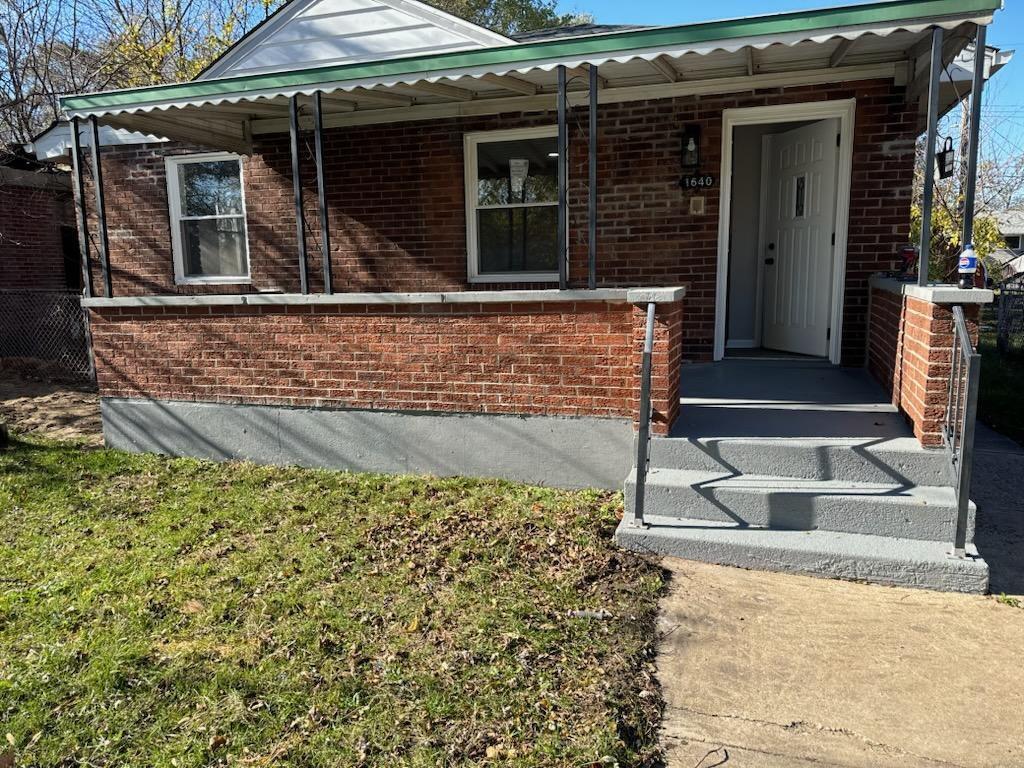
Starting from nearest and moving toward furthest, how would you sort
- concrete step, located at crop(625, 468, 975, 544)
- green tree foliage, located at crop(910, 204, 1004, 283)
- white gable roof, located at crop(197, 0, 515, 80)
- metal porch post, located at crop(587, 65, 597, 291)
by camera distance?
concrete step, located at crop(625, 468, 975, 544), metal porch post, located at crop(587, 65, 597, 291), white gable roof, located at crop(197, 0, 515, 80), green tree foliage, located at crop(910, 204, 1004, 283)

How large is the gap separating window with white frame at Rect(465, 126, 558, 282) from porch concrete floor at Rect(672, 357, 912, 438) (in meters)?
2.04

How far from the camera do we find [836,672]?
3074mm

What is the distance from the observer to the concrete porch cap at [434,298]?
4680 millimetres

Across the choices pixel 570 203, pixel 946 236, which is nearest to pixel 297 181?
pixel 570 203

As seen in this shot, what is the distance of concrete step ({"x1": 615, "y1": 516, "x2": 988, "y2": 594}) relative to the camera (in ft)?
12.4

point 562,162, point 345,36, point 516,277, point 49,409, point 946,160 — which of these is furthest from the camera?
point 49,409

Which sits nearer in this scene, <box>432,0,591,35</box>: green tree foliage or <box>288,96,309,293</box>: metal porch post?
<box>288,96,309,293</box>: metal porch post

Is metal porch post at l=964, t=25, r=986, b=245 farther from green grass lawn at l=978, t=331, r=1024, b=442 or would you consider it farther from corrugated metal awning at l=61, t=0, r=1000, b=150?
green grass lawn at l=978, t=331, r=1024, b=442

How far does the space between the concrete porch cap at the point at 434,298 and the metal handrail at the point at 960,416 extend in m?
1.57

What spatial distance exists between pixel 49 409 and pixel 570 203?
6.30 m

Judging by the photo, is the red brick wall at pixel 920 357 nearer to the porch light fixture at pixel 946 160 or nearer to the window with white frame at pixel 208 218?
the porch light fixture at pixel 946 160

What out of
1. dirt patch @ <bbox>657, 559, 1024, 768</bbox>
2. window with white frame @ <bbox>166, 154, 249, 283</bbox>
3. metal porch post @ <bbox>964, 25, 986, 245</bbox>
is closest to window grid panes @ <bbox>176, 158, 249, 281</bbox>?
window with white frame @ <bbox>166, 154, 249, 283</bbox>

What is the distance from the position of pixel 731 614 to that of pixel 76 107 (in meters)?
6.18

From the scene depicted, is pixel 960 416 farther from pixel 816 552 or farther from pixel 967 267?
pixel 816 552
